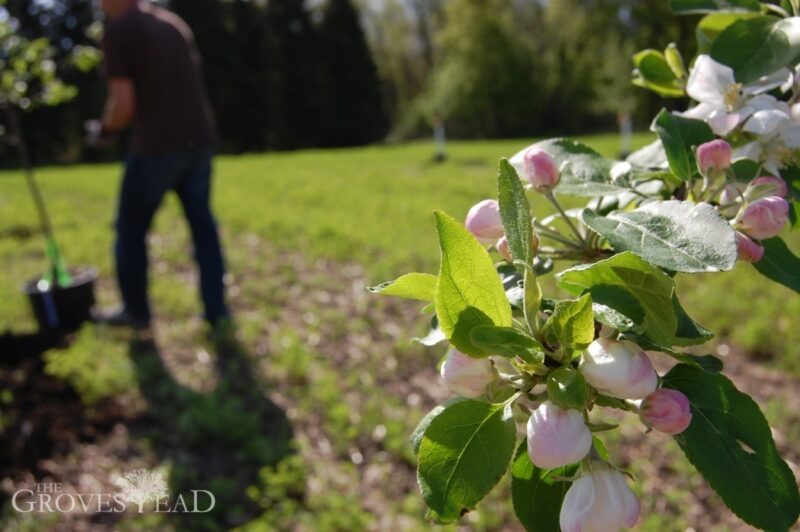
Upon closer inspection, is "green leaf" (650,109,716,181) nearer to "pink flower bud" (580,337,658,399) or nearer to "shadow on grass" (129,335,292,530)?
"pink flower bud" (580,337,658,399)

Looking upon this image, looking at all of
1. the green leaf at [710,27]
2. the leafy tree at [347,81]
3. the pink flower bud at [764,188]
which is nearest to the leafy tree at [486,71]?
the leafy tree at [347,81]

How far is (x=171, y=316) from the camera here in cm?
359

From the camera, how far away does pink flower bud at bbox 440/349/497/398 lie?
18.1 inches

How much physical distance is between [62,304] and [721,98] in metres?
3.29

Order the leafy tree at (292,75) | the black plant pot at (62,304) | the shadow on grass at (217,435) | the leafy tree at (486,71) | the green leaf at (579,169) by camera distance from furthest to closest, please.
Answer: the leafy tree at (486,71) < the leafy tree at (292,75) < the black plant pot at (62,304) < the shadow on grass at (217,435) < the green leaf at (579,169)

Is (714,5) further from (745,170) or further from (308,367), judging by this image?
(308,367)

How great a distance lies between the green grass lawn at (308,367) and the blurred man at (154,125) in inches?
20.0

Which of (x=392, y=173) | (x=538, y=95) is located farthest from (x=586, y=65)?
(x=392, y=173)

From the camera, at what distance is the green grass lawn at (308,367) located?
2.10 meters

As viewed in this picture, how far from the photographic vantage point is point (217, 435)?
240cm

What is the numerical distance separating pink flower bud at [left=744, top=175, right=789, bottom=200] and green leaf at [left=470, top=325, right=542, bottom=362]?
0.25 metres

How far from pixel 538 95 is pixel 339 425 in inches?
867

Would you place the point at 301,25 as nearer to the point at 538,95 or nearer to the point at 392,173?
the point at 538,95

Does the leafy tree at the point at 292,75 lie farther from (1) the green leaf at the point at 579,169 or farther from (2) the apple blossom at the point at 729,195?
(2) the apple blossom at the point at 729,195
